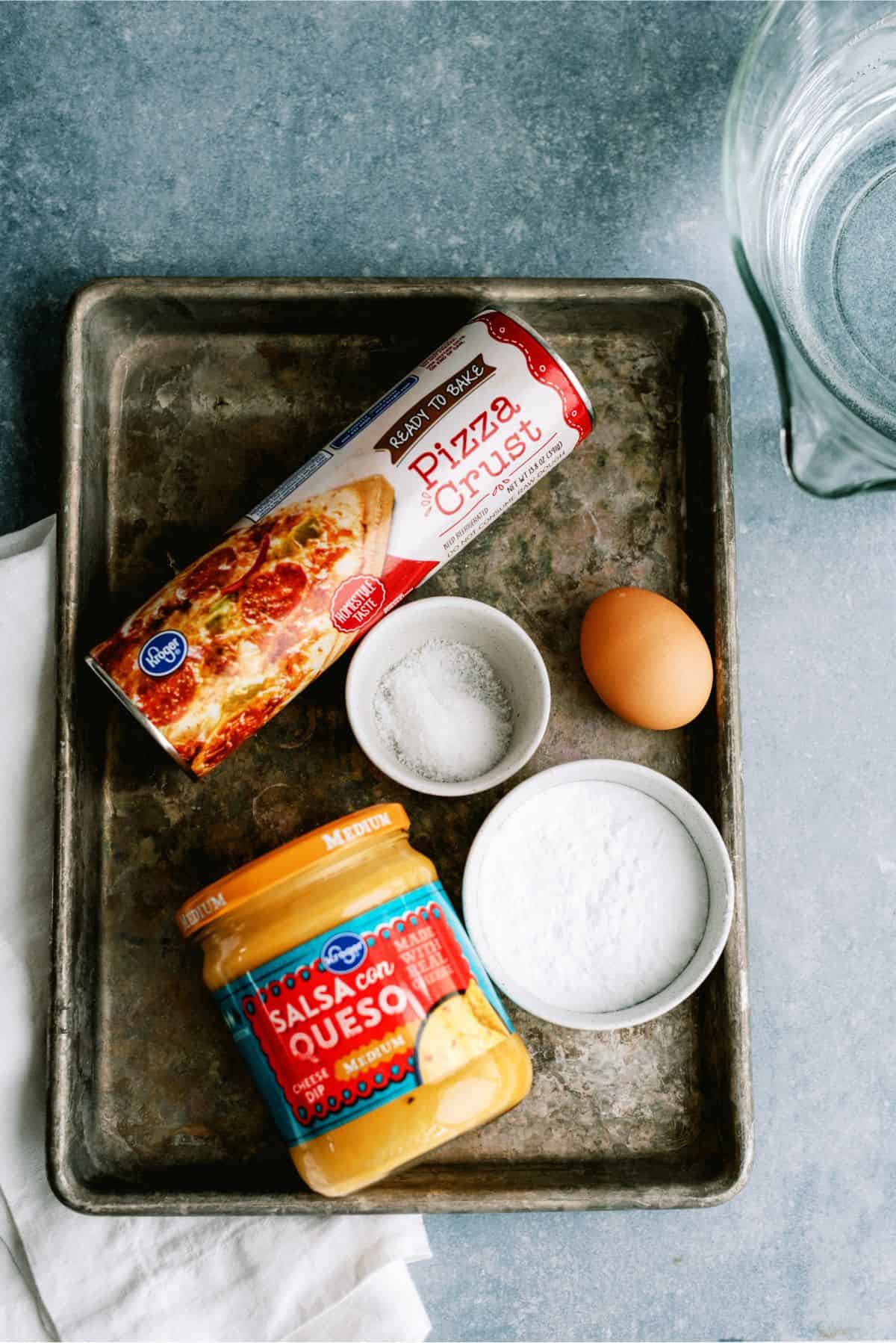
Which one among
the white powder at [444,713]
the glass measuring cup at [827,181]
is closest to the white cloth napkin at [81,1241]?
the white powder at [444,713]

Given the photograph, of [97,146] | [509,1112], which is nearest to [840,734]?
[509,1112]

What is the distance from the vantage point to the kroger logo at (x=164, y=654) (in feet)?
2.38

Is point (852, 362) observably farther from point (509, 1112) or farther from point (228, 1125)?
point (228, 1125)

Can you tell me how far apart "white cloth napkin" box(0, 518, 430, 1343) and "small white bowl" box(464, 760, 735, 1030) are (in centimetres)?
23

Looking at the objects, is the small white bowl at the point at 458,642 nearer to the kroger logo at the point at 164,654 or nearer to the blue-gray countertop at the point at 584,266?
the kroger logo at the point at 164,654

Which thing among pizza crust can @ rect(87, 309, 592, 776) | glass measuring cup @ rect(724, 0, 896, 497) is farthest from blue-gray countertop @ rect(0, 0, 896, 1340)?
pizza crust can @ rect(87, 309, 592, 776)

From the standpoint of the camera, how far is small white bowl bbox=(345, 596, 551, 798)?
2.51 feet

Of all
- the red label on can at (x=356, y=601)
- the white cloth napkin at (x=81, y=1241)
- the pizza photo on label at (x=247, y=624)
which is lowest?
the white cloth napkin at (x=81, y=1241)

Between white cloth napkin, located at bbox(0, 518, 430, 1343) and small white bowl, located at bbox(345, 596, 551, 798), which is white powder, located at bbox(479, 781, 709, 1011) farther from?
white cloth napkin, located at bbox(0, 518, 430, 1343)

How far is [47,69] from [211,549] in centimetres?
47

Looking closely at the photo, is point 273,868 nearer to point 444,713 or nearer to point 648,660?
point 444,713

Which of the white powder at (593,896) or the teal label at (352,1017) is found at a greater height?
→ the teal label at (352,1017)

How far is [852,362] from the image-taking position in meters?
0.90

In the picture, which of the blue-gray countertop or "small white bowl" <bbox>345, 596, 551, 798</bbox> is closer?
"small white bowl" <bbox>345, 596, 551, 798</bbox>
